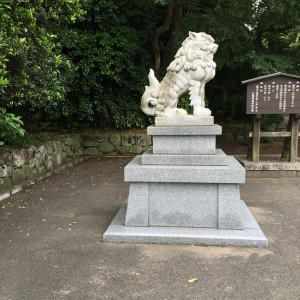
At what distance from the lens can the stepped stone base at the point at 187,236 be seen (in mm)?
3764

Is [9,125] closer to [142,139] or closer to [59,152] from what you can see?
[59,152]

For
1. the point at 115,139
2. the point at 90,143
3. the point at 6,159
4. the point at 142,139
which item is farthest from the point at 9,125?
the point at 142,139

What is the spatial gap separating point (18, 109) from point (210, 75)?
6.05 metres

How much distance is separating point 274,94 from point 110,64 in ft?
16.4

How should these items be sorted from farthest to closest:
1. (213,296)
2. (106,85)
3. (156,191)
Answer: (106,85)
(156,191)
(213,296)

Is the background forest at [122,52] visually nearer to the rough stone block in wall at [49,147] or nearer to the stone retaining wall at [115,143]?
the stone retaining wall at [115,143]

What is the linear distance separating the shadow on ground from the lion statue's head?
2455mm

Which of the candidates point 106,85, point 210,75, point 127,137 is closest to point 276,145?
point 127,137

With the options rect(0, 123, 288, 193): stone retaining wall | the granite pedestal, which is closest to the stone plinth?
the granite pedestal

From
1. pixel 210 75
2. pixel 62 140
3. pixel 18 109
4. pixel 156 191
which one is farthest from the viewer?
pixel 62 140

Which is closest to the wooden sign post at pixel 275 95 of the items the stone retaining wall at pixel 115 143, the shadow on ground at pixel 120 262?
the shadow on ground at pixel 120 262

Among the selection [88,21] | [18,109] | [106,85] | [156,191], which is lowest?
[156,191]

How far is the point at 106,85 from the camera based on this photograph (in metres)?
10.9

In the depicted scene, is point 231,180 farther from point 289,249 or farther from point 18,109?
point 18,109
